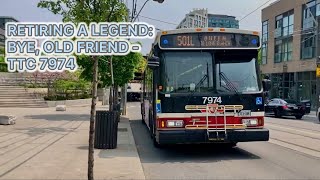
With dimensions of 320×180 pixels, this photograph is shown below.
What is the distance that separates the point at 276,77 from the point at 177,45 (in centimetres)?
4371

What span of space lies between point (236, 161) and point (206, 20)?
111 ft

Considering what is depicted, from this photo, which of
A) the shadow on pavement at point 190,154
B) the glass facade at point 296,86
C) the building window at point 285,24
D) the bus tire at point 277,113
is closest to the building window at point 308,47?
the glass facade at point 296,86

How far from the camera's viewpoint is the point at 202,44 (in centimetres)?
1149

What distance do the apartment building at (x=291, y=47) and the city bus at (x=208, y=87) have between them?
29.9 metres

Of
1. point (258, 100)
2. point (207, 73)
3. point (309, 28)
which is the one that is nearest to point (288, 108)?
point (309, 28)

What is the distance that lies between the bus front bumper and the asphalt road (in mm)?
496

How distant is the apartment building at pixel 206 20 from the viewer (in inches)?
1626

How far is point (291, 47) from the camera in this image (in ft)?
157

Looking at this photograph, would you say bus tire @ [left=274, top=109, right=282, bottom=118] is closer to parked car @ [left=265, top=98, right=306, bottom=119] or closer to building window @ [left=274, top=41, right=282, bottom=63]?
parked car @ [left=265, top=98, right=306, bottom=119]

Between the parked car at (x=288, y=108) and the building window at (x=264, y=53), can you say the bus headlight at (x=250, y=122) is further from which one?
the building window at (x=264, y=53)

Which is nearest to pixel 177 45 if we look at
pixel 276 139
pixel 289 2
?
pixel 276 139

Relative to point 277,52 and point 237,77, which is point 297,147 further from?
point 277,52

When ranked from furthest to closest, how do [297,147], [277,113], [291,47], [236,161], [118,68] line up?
1. [291,47]
2. [277,113]
3. [118,68]
4. [297,147]
5. [236,161]

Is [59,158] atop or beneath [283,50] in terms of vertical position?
beneath
